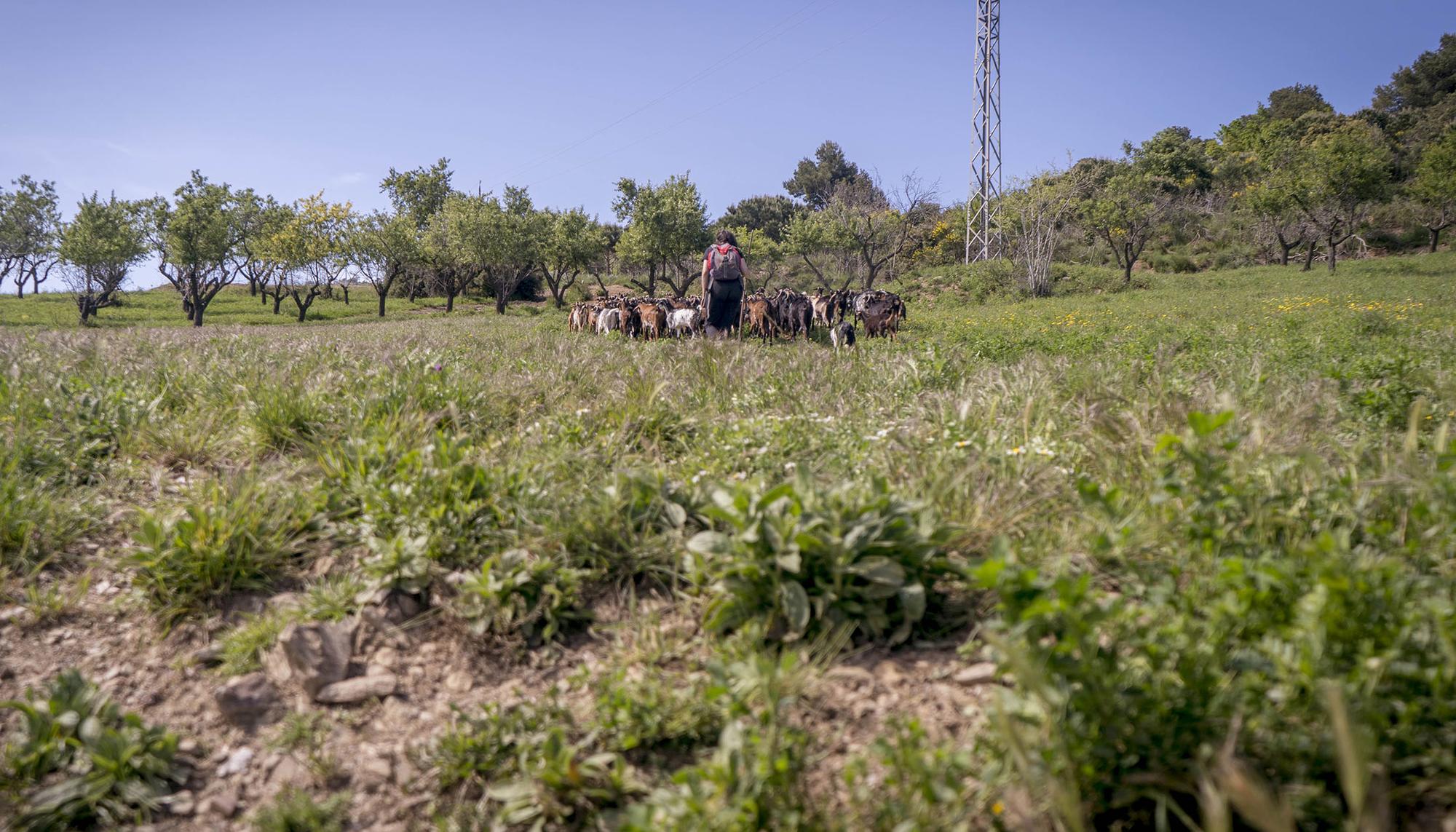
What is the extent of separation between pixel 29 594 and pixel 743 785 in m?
3.02

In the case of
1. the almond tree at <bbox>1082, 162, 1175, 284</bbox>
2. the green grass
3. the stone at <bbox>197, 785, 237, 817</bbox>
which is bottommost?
the stone at <bbox>197, 785, 237, 817</bbox>

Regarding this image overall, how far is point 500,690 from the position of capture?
2594mm

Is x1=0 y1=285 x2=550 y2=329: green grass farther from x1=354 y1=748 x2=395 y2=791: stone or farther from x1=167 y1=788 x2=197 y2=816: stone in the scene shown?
x1=354 y1=748 x2=395 y2=791: stone

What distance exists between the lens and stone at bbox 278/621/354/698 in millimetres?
2586

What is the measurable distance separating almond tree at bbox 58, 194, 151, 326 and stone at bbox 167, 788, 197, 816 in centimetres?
Result: 4360

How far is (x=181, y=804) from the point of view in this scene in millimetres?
2162

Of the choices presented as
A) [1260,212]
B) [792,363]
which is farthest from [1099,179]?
[792,363]

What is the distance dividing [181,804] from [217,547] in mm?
1173

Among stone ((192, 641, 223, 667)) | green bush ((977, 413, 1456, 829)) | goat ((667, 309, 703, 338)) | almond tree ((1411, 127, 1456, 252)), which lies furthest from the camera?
almond tree ((1411, 127, 1456, 252))

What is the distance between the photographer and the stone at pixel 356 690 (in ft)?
8.41

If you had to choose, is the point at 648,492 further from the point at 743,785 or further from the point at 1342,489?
the point at 1342,489

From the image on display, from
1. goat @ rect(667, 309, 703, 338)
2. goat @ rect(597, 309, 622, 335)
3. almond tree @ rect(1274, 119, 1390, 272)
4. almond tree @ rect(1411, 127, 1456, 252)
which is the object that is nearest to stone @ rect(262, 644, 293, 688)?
goat @ rect(667, 309, 703, 338)

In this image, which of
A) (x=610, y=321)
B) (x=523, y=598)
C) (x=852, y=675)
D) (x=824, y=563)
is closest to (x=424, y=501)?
(x=523, y=598)

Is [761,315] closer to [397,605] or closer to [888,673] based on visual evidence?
[397,605]
